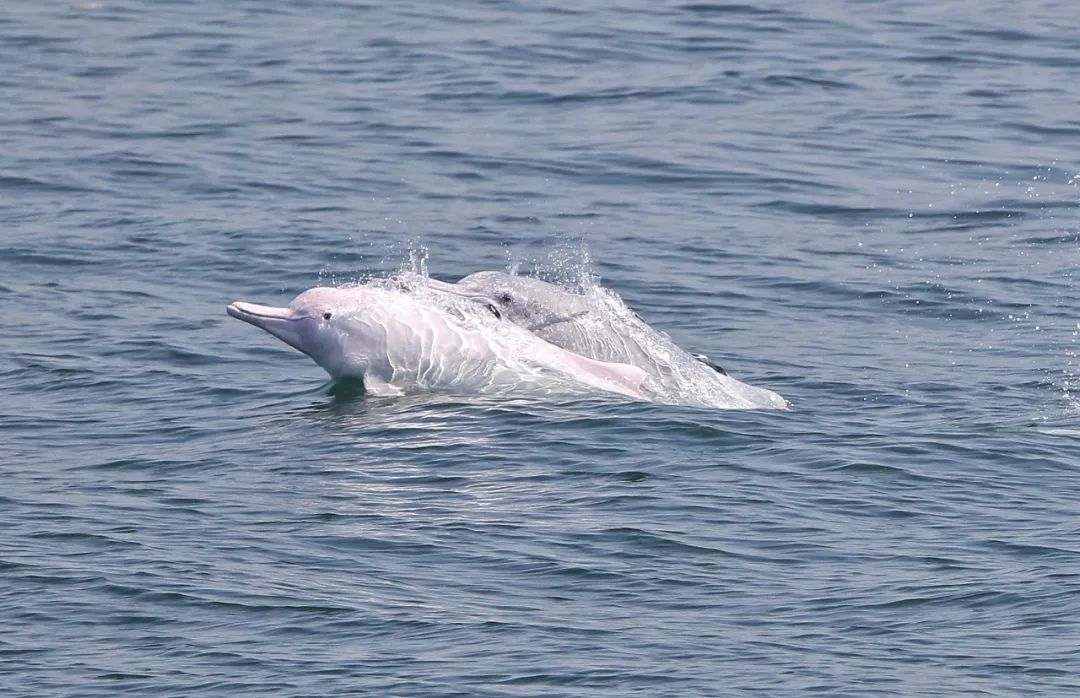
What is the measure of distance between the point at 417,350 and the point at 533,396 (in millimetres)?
926

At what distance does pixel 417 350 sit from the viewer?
1559cm

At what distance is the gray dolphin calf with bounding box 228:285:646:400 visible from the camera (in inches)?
611

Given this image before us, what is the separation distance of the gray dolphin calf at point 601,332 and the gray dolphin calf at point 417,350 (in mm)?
383

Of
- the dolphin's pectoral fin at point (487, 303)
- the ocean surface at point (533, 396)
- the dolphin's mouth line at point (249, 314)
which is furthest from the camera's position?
the dolphin's pectoral fin at point (487, 303)

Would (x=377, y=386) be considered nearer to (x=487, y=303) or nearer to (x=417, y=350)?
(x=417, y=350)

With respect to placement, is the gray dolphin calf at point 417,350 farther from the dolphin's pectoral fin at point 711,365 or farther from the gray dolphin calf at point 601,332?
the dolphin's pectoral fin at point 711,365

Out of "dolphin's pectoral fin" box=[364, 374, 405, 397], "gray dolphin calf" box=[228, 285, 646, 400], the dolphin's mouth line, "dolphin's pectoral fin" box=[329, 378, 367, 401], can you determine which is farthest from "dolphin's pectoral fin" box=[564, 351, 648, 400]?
the dolphin's mouth line

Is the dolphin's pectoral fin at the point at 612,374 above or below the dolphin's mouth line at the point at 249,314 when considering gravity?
below

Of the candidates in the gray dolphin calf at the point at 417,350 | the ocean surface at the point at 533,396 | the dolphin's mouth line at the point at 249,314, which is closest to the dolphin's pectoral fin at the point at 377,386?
the gray dolphin calf at the point at 417,350

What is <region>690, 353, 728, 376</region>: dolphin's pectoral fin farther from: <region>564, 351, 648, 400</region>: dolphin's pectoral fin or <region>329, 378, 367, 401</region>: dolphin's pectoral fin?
<region>329, 378, 367, 401</region>: dolphin's pectoral fin

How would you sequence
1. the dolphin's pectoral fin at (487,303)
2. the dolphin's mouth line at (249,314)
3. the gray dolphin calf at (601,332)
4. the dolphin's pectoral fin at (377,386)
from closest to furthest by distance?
the dolphin's mouth line at (249,314) < the dolphin's pectoral fin at (377,386) < the gray dolphin calf at (601,332) < the dolphin's pectoral fin at (487,303)

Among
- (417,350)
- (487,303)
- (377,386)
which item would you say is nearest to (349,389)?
(377,386)

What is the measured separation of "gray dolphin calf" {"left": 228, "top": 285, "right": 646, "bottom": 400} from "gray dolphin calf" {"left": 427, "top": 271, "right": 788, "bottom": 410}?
0.38 meters

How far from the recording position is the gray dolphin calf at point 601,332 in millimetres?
15914
